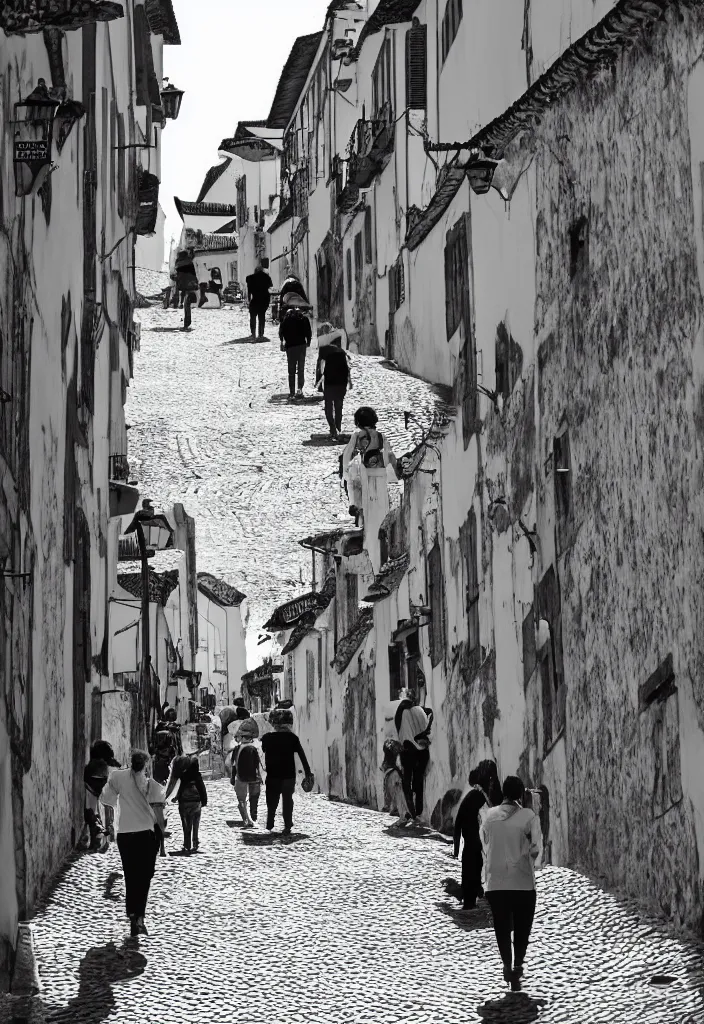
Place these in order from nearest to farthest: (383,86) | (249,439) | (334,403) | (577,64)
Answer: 1. (577,64)
2. (334,403)
3. (249,439)
4. (383,86)

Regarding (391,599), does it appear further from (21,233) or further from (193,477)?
(21,233)

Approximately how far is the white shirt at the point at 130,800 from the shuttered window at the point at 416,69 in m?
19.5

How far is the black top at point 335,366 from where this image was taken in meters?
23.2

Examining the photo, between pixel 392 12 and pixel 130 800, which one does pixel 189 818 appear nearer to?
pixel 130 800

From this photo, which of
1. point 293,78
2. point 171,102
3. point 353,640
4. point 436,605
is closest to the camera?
point 436,605

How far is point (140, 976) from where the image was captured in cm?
875

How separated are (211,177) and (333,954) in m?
72.1

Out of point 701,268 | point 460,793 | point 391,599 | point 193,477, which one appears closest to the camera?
point 701,268

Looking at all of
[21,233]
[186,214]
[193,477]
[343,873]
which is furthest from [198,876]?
[186,214]

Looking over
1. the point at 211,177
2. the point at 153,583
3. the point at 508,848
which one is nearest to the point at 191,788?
the point at 508,848

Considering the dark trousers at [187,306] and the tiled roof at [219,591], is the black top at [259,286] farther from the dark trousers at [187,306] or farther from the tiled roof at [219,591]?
the tiled roof at [219,591]

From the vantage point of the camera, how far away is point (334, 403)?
24375 millimetres

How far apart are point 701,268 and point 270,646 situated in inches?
1602

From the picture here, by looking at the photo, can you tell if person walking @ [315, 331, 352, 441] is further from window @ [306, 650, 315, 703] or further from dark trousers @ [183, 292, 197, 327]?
dark trousers @ [183, 292, 197, 327]
